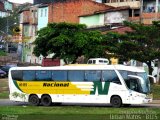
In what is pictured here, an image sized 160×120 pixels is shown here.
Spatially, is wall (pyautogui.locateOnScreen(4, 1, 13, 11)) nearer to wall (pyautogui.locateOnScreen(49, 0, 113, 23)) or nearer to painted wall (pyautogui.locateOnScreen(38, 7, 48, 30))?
painted wall (pyautogui.locateOnScreen(38, 7, 48, 30))

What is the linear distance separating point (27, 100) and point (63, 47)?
1689 cm

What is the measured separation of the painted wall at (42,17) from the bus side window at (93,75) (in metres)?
52.5

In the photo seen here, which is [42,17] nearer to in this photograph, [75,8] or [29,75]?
[75,8]

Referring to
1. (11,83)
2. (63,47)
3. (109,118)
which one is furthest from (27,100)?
(63,47)

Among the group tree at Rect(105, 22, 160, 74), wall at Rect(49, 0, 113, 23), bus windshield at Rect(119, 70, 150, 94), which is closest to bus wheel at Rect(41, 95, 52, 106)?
bus windshield at Rect(119, 70, 150, 94)

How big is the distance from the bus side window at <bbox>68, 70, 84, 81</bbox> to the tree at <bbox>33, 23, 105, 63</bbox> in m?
16.8

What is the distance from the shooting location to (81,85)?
31.6 metres

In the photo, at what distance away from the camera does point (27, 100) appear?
108 feet

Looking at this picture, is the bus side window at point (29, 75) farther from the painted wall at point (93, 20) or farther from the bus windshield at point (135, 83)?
the painted wall at point (93, 20)

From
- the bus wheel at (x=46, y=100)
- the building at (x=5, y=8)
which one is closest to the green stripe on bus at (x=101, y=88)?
the bus wheel at (x=46, y=100)

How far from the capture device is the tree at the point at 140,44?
136 ft

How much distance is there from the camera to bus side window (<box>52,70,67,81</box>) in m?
32.2

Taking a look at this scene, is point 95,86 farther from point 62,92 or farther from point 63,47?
point 63,47

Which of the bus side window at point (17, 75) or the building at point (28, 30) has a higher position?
the building at point (28, 30)
